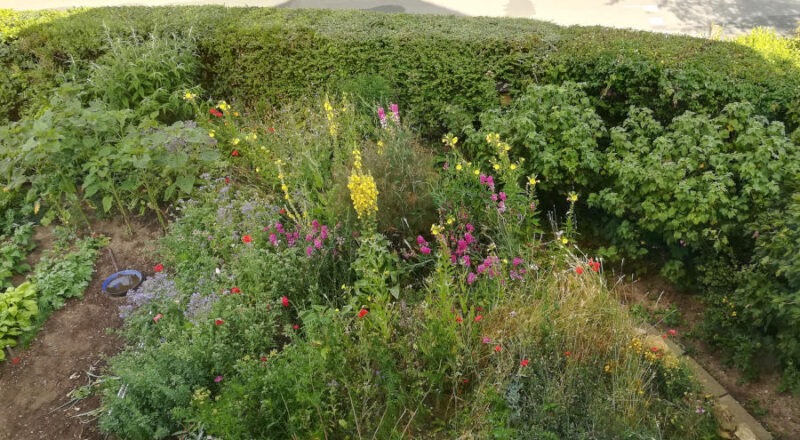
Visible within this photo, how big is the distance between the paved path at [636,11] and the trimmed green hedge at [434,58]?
3.63 m

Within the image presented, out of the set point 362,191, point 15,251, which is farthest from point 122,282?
point 362,191

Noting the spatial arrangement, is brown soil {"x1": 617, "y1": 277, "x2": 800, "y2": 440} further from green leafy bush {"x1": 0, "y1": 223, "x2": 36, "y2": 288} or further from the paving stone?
green leafy bush {"x1": 0, "y1": 223, "x2": 36, "y2": 288}

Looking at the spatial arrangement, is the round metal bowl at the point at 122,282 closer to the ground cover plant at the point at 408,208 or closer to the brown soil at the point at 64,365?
the brown soil at the point at 64,365

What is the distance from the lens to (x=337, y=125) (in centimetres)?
478

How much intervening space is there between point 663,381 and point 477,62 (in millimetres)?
3110

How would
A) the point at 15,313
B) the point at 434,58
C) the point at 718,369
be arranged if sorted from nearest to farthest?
the point at 718,369, the point at 15,313, the point at 434,58

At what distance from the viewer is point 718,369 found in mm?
3848

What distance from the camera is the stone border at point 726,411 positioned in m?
3.32

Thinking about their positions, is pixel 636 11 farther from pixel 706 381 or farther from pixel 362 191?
pixel 362 191

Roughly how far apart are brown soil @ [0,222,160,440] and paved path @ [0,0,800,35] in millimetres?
6810

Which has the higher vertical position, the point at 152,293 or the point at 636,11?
the point at 636,11

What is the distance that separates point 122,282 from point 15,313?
2.34 ft

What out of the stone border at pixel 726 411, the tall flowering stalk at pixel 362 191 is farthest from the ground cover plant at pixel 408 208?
the stone border at pixel 726 411

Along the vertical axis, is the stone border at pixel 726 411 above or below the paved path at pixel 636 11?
below
